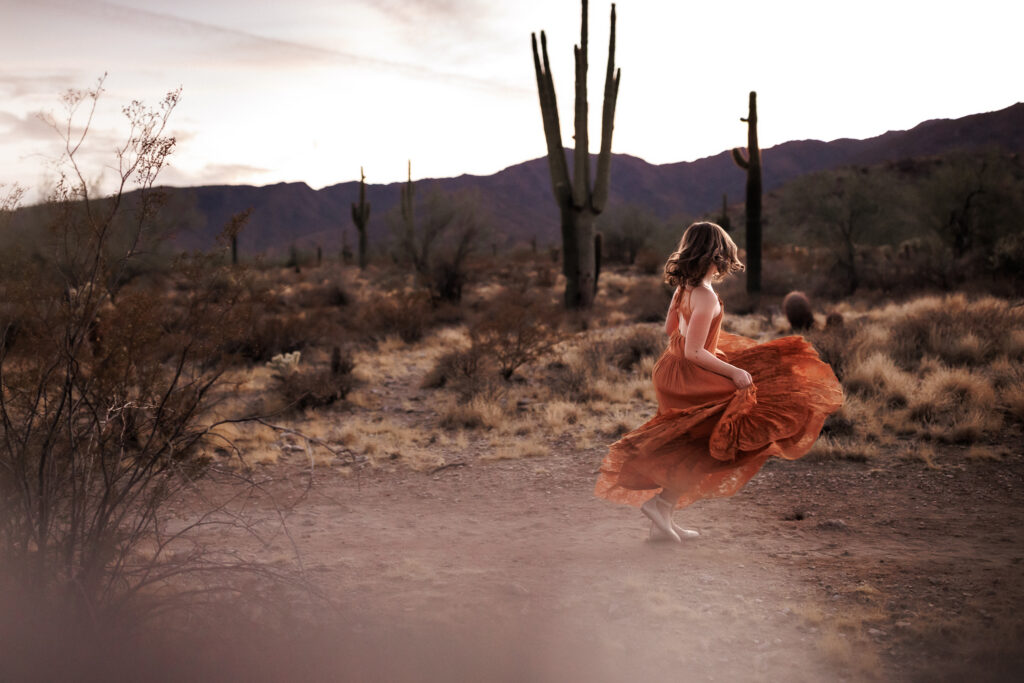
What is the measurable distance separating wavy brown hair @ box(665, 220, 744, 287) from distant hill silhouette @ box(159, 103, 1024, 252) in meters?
89.9

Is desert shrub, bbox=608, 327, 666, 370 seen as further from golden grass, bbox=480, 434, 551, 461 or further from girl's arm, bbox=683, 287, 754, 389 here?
girl's arm, bbox=683, 287, 754, 389

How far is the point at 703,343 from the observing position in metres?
4.39

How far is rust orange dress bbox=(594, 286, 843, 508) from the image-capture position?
436cm

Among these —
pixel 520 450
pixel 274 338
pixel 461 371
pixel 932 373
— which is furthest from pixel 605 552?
pixel 274 338

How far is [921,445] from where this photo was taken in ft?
22.8

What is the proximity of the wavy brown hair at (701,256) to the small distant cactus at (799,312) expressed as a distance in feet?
31.1

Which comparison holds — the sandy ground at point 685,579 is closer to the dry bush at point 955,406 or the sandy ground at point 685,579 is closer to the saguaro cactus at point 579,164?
the dry bush at point 955,406

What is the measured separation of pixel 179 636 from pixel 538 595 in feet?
6.11

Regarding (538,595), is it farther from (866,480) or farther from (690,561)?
(866,480)

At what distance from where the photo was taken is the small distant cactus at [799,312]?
1323 cm

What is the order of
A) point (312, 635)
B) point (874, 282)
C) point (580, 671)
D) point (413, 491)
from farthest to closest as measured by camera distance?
point (874, 282) < point (413, 491) < point (312, 635) < point (580, 671)

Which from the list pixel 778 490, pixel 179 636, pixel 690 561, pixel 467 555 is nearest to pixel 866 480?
pixel 778 490

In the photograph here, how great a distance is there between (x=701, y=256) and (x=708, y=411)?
3.13 feet

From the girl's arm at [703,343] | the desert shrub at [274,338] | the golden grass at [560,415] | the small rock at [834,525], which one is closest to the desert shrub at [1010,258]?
the golden grass at [560,415]
